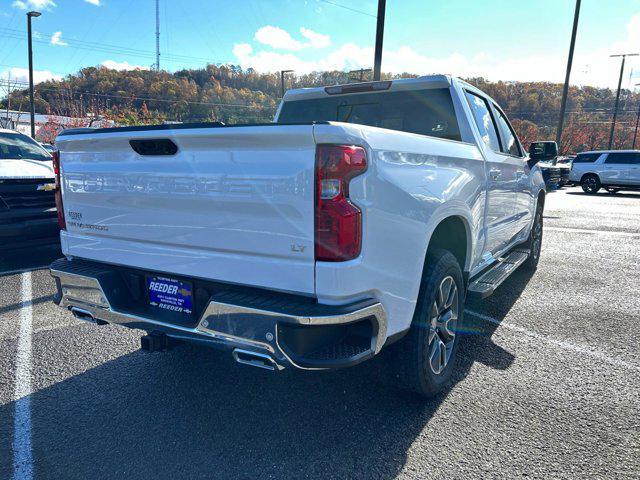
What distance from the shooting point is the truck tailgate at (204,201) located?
2.13m

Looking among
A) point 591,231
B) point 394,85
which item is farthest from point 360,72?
point 394,85

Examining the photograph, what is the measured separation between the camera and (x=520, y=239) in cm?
568

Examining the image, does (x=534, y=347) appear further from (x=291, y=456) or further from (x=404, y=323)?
(x=291, y=456)

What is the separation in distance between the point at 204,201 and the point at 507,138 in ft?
12.1

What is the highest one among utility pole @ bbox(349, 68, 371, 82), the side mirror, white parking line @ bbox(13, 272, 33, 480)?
utility pole @ bbox(349, 68, 371, 82)

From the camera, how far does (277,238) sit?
7.16 ft

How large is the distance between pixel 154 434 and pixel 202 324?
31.5 inches

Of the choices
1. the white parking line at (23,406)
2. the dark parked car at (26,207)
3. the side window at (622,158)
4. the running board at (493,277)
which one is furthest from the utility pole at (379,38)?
the side window at (622,158)

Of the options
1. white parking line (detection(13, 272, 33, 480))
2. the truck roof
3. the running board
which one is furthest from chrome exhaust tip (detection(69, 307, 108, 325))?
the truck roof

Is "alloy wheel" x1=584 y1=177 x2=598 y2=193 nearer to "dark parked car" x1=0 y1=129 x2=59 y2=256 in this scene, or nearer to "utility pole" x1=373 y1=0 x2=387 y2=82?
"utility pole" x1=373 y1=0 x2=387 y2=82

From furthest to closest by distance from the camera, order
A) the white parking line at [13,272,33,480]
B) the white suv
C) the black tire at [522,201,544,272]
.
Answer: the white suv
the black tire at [522,201,544,272]
the white parking line at [13,272,33,480]

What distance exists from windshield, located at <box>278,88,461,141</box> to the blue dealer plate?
234cm

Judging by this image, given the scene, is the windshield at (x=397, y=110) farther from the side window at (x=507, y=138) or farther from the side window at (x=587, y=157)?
the side window at (x=587, y=157)

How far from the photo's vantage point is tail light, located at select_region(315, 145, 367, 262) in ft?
6.77
